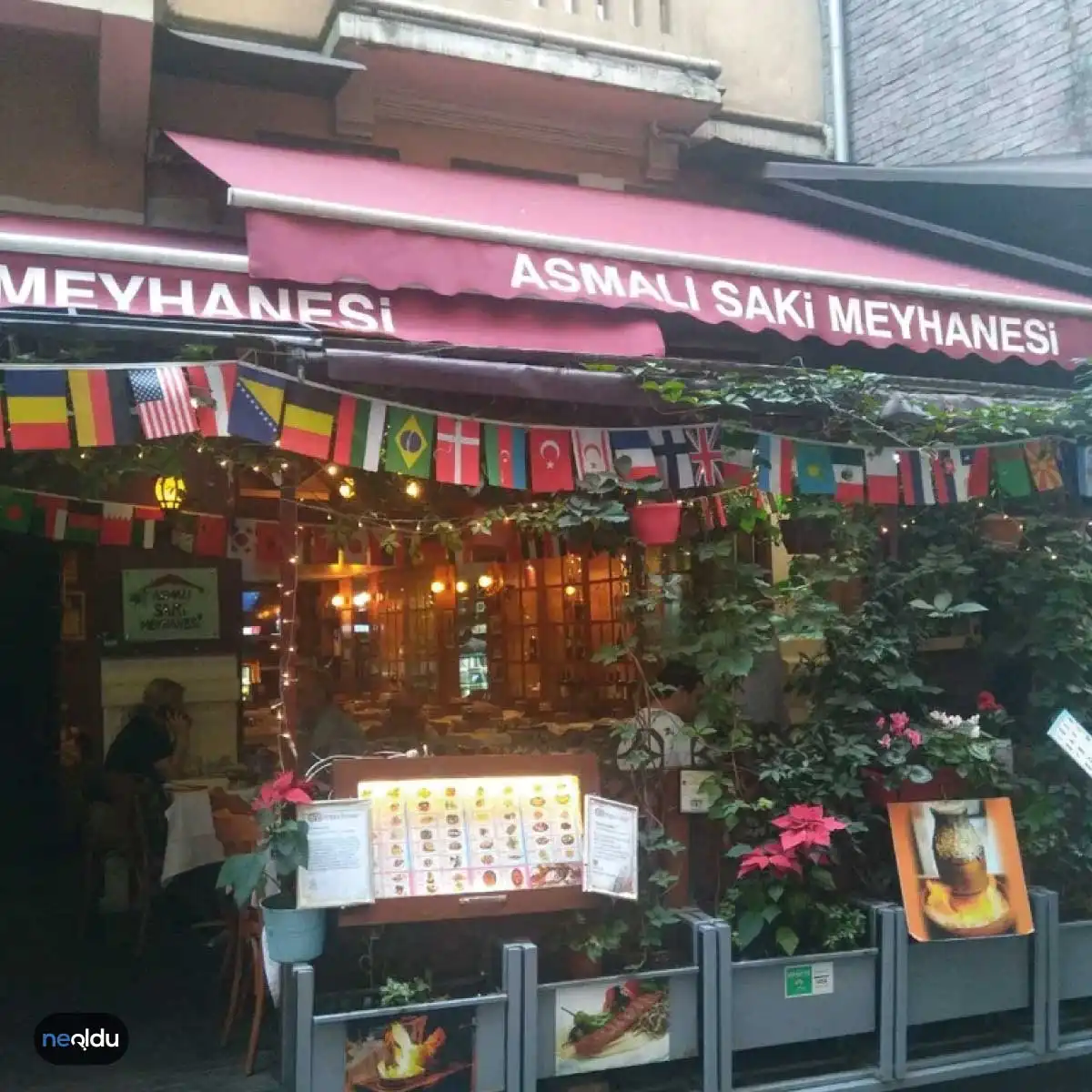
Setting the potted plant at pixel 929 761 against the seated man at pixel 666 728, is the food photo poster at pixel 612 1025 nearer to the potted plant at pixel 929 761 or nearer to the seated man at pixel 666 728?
the seated man at pixel 666 728

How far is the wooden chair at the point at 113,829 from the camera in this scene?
23.0ft

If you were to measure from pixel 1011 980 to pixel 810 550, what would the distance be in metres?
2.40

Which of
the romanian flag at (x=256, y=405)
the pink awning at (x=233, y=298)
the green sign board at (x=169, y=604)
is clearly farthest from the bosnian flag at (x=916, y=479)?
the green sign board at (x=169, y=604)

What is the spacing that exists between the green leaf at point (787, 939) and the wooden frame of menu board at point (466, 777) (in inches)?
34.1

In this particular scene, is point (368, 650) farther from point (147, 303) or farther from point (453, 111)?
point (147, 303)

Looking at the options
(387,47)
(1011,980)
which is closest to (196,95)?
(387,47)

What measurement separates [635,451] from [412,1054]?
2811mm

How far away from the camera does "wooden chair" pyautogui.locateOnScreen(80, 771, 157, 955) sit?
6996 mm

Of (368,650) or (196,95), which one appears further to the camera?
(368,650)

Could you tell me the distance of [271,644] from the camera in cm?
946

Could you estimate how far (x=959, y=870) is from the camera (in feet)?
17.3

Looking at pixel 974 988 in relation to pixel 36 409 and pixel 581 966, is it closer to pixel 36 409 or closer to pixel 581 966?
pixel 581 966

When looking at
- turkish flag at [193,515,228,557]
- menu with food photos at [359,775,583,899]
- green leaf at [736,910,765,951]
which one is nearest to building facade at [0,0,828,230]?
turkish flag at [193,515,228,557]

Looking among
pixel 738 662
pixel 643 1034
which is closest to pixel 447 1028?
pixel 643 1034
